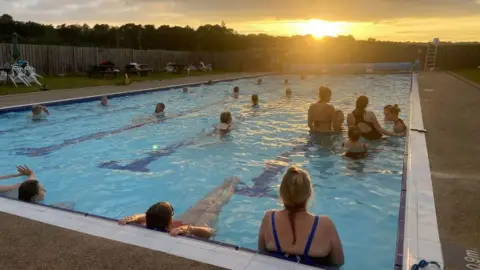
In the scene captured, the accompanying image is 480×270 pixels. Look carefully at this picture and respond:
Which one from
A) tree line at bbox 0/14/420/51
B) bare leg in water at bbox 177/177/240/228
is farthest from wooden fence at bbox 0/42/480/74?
bare leg in water at bbox 177/177/240/228

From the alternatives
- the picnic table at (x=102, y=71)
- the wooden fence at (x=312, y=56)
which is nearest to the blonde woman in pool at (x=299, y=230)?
the picnic table at (x=102, y=71)

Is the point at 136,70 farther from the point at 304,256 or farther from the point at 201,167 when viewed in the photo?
the point at 304,256

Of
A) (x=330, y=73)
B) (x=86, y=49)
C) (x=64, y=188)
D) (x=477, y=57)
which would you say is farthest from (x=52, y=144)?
(x=477, y=57)

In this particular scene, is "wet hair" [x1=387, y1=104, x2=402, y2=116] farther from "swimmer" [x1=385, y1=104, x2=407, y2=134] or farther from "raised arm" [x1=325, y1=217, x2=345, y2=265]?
"raised arm" [x1=325, y1=217, x2=345, y2=265]

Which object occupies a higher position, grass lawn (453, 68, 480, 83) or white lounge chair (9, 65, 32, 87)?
grass lawn (453, 68, 480, 83)

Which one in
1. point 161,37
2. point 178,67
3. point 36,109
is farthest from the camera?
point 161,37

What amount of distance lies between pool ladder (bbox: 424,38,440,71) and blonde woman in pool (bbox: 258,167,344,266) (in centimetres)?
3566

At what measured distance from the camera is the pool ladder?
113 feet

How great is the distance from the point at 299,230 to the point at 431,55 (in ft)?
122

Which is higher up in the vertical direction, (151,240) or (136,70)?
(136,70)

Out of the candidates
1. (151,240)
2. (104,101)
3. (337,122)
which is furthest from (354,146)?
(104,101)

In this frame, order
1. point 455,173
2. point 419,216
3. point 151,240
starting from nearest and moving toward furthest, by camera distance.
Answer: point 151,240
point 419,216
point 455,173

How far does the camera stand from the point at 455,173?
509 cm

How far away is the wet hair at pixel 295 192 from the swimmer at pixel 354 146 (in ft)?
14.6
